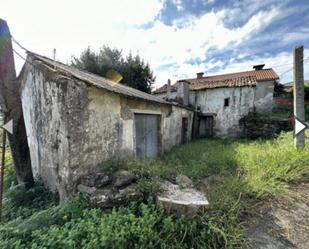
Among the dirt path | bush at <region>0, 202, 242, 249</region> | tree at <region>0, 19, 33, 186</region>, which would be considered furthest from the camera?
tree at <region>0, 19, 33, 186</region>

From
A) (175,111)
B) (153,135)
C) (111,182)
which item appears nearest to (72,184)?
(111,182)

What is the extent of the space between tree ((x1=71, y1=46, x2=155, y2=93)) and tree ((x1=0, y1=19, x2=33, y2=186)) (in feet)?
42.1

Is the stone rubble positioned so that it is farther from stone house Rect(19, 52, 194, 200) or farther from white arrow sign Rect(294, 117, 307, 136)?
white arrow sign Rect(294, 117, 307, 136)

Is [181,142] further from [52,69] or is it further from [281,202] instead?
[52,69]

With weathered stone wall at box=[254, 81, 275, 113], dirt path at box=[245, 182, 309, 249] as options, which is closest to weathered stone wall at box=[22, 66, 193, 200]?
dirt path at box=[245, 182, 309, 249]

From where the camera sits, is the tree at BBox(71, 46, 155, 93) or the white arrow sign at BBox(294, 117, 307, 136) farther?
the tree at BBox(71, 46, 155, 93)

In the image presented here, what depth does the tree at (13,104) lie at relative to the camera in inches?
150

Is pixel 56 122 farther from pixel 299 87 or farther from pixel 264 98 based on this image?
pixel 264 98

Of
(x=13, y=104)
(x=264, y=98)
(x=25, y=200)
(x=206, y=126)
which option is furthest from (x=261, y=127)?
(x=13, y=104)

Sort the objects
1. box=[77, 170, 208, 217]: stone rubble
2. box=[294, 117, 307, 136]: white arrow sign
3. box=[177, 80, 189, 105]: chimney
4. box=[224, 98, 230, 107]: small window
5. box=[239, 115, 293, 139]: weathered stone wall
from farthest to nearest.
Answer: box=[177, 80, 189, 105]: chimney → box=[224, 98, 230, 107]: small window → box=[239, 115, 293, 139]: weathered stone wall → box=[294, 117, 307, 136]: white arrow sign → box=[77, 170, 208, 217]: stone rubble

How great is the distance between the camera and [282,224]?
3.25 metres

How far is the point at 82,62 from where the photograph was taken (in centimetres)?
1622

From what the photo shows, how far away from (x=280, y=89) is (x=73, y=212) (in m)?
18.0

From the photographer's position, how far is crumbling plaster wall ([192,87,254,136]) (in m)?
13.5
